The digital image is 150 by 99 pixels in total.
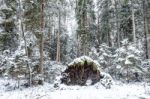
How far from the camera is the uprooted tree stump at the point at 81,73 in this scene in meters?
16.0

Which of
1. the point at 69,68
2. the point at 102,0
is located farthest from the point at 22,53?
the point at 102,0

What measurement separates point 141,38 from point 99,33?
32.6 feet

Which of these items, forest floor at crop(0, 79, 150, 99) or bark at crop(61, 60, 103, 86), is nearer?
forest floor at crop(0, 79, 150, 99)

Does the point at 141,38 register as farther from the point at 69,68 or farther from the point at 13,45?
the point at 69,68

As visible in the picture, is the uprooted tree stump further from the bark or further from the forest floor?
the forest floor

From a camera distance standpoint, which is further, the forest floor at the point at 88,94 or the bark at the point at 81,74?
the bark at the point at 81,74

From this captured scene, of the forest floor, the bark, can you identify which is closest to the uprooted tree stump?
the bark

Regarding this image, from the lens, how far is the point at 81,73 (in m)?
16.2

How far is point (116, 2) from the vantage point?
1422 inches

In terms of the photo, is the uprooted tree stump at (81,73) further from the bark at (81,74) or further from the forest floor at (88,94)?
the forest floor at (88,94)

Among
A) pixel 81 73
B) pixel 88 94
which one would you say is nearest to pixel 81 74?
pixel 81 73

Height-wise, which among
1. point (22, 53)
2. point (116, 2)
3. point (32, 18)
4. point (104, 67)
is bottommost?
point (104, 67)

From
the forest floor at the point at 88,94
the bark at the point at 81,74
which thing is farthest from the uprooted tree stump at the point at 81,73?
the forest floor at the point at 88,94

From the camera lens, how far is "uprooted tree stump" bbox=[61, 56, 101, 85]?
52.4 feet
